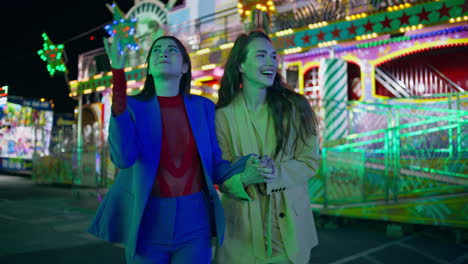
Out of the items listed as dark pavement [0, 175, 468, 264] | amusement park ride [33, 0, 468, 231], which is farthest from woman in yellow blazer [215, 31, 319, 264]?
amusement park ride [33, 0, 468, 231]

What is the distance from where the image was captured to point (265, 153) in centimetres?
191

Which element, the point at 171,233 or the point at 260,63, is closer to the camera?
the point at 171,233

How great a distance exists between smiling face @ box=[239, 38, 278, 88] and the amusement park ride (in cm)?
419

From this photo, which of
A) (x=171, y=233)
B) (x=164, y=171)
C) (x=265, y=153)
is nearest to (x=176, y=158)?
(x=164, y=171)

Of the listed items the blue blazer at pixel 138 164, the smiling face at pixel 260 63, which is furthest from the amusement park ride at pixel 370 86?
the blue blazer at pixel 138 164

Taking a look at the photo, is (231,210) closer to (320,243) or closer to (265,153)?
(265,153)

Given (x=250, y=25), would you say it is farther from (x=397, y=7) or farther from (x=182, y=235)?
(x=182, y=235)

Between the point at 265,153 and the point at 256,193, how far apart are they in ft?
0.71

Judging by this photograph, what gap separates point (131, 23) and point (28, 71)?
12252 millimetres

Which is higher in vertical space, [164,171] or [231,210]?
[164,171]

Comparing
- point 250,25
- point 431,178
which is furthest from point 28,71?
point 431,178

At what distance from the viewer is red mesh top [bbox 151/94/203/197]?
69.6 inches

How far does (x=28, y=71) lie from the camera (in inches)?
771

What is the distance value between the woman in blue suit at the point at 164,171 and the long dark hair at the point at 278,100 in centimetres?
22
